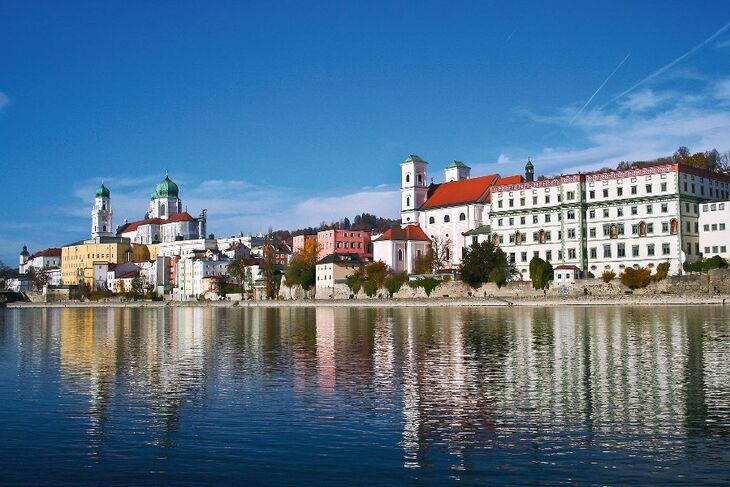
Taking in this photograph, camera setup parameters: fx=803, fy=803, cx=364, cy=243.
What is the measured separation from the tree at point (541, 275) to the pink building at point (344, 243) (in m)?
42.9

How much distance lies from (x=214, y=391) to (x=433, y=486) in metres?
8.95

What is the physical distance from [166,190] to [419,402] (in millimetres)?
182616

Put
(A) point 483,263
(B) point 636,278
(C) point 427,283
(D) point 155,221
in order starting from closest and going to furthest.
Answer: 1. (B) point 636,278
2. (A) point 483,263
3. (C) point 427,283
4. (D) point 155,221

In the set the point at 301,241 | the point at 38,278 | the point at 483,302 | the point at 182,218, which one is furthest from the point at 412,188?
the point at 38,278

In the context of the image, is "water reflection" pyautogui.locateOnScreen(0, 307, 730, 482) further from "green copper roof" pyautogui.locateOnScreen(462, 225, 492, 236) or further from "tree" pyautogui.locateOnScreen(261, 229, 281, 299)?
"tree" pyautogui.locateOnScreen(261, 229, 281, 299)

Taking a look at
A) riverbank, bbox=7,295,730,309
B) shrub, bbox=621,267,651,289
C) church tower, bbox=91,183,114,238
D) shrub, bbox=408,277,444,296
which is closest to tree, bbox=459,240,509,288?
riverbank, bbox=7,295,730,309

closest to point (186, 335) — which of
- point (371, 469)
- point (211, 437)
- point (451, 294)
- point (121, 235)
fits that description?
point (211, 437)

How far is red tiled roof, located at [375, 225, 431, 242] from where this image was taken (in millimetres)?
97750

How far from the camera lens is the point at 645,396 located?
1600cm

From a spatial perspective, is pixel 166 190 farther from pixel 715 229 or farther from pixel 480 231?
pixel 715 229

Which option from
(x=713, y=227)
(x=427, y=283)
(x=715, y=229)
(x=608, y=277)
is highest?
(x=713, y=227)

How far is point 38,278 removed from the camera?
169m

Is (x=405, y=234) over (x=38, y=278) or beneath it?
over

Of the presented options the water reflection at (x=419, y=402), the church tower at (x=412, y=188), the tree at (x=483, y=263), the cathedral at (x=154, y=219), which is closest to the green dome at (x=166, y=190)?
the cathedral at (x=154, y=219)
